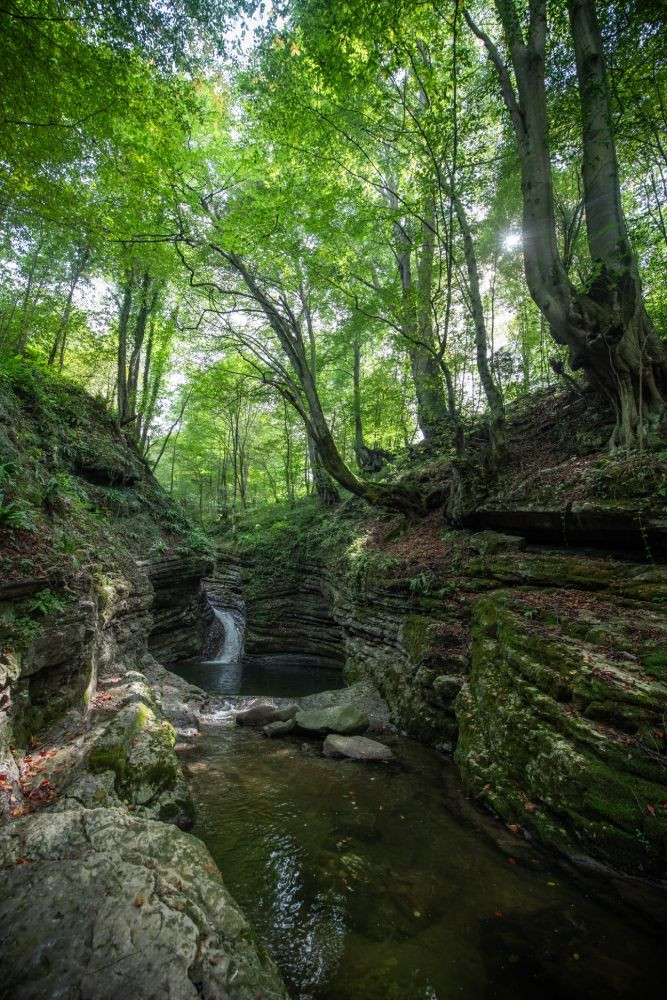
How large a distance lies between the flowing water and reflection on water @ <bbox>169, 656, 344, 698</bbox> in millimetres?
6847

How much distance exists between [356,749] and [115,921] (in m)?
4.97

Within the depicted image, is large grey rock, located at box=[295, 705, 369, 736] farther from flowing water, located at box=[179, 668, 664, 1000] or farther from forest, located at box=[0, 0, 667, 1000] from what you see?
flowing water, located at box=[179, 668, 664, 1000]

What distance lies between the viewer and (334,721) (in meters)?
7.75

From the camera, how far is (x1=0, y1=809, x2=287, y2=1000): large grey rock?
2.15 metres

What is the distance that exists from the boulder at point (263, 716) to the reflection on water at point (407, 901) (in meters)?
2.93

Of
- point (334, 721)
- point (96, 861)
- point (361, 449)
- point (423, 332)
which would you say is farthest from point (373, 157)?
point (96, 861)

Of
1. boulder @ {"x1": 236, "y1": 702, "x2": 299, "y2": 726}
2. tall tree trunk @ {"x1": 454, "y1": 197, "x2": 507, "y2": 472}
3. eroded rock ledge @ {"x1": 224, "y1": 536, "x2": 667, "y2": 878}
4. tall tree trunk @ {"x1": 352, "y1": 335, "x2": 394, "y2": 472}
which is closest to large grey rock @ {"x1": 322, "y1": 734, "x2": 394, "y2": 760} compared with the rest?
eroded rock ledge @ {"x1": 224, "y1": 536, "x2": 667, "y2": 878}

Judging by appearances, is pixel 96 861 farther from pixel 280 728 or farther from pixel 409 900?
pixel 280 728

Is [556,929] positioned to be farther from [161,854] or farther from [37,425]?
[37,425]

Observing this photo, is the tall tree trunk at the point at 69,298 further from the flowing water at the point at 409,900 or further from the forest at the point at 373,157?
the flowing water at the point at 409,900

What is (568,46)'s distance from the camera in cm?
852

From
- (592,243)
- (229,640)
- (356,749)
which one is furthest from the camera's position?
(229,640)

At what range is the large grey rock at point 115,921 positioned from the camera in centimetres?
215

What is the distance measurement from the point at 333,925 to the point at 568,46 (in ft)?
49.5
